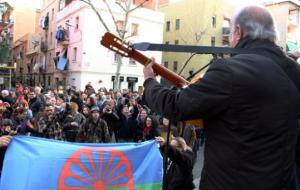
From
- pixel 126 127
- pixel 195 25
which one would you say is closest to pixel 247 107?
pixel 126 127

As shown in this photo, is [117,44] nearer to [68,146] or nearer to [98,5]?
[68,146]

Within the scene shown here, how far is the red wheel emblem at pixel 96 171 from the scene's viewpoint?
4523mm

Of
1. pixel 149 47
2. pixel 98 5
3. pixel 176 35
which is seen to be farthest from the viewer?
pixel 176 35

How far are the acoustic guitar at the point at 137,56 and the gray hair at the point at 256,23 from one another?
0.54 meters

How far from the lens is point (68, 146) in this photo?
469cm

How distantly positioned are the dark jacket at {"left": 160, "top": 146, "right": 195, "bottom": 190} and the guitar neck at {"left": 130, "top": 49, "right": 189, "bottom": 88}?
99.3 inches

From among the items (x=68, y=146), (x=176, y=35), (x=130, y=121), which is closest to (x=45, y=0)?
(x=176, y=35)

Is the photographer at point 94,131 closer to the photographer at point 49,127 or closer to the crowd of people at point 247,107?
the photographer at point 49,127

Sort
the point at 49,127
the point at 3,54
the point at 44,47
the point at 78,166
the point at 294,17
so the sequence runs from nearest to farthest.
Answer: the point at 78,166 → the point at 49,127 → the point at 3,54 → the point at 294,17 → the point at 44,47

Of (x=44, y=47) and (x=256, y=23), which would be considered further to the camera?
(x=44, y=47)

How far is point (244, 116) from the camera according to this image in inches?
84.8

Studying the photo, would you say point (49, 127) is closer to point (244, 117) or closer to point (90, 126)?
point (90, 126)

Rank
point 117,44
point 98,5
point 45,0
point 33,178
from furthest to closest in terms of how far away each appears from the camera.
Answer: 1. point 45,0
2. point 98,5
3. point 33,178
4. point 117,44

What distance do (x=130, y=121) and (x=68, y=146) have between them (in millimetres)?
6030
